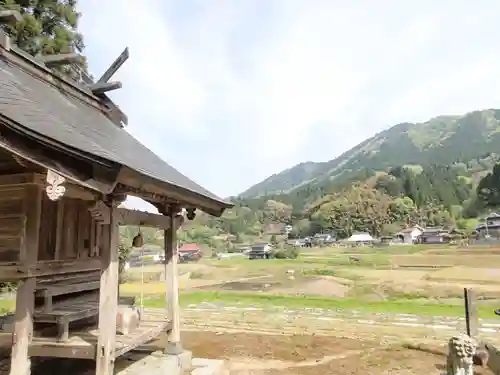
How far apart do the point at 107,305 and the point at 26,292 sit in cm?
90

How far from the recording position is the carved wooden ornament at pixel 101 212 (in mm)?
4969

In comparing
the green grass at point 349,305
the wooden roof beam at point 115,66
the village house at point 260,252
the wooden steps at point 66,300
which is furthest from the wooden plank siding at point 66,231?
the village house at point 260,252

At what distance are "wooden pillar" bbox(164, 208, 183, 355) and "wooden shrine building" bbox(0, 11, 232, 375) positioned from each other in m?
0.02

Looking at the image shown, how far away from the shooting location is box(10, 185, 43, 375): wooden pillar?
4727 millimetres

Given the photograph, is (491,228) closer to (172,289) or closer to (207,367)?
(207,367)

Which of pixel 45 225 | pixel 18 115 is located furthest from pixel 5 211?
pixel 18 115

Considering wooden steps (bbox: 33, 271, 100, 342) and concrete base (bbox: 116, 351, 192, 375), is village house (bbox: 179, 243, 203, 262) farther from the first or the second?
wooden steps (bbox: 33, 271, 100, 342)

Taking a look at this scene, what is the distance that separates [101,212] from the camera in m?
5.03

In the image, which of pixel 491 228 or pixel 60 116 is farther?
pixel 491 228

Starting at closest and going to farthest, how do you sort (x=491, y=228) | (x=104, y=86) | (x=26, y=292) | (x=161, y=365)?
(x=26, y=292), (x=161, y=365), (x=104, y=86), (x=491, y=228)

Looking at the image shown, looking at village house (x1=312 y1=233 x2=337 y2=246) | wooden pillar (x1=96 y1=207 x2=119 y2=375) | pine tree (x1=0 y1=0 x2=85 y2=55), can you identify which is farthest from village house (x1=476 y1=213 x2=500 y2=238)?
wooden pillar (x1=96 y1=207 x2=119 y2=375)

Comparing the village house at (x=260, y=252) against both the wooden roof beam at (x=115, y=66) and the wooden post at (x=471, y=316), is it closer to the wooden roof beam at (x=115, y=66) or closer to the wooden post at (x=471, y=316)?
the wooden post at (x=471, y=316)

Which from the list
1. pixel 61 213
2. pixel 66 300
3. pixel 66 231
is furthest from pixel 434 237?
pixel 61 213

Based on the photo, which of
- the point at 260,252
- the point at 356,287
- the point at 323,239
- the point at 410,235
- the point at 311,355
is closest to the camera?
the point at 311,355
